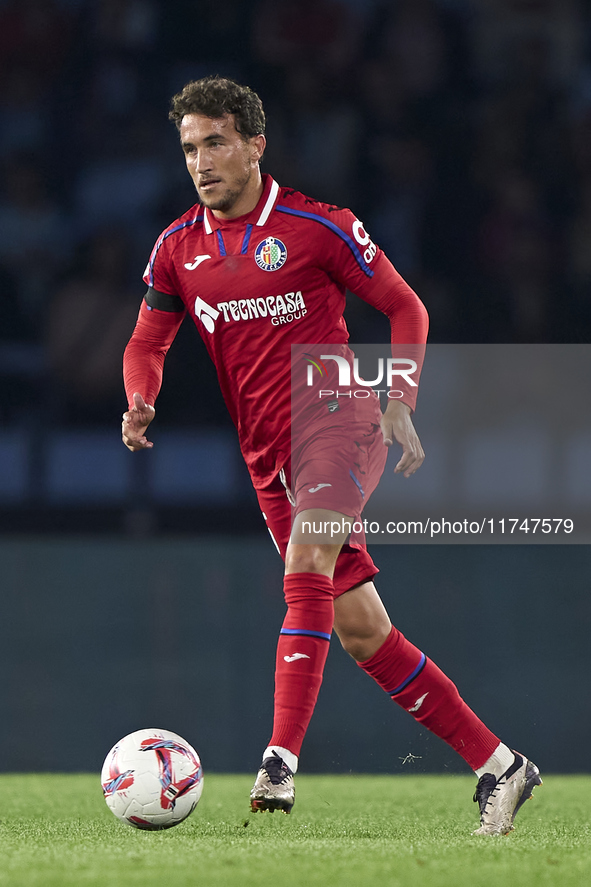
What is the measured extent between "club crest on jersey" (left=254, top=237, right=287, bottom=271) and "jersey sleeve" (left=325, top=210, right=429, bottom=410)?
13 centimetres

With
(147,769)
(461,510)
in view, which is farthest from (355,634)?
(461,510)

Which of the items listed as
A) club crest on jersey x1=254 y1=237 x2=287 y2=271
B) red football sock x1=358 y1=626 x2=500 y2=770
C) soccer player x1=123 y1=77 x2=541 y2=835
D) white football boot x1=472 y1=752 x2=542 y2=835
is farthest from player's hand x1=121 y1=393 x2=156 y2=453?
white football boot x1=472 y1=752 x2=542 y2=835

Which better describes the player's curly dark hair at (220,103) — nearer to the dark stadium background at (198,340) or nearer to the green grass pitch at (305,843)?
the green grass pitch at (305,843)

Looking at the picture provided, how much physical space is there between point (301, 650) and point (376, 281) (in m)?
1.07

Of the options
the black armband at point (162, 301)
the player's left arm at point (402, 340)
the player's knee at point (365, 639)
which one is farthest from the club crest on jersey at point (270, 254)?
the player's knee at point (365, 639)

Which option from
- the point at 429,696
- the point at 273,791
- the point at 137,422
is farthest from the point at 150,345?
the point at 273,791

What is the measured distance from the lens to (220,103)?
3.15m

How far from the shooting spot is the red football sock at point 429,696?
3010mm

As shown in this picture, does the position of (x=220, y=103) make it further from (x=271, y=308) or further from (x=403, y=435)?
(x=403, y=435)

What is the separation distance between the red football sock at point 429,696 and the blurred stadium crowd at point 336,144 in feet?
15.2

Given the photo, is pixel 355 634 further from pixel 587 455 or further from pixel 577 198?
pixel 577 198

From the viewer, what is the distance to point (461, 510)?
23.1 ft

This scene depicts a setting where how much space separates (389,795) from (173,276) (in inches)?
79.2

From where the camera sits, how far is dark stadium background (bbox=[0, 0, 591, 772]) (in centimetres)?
514
